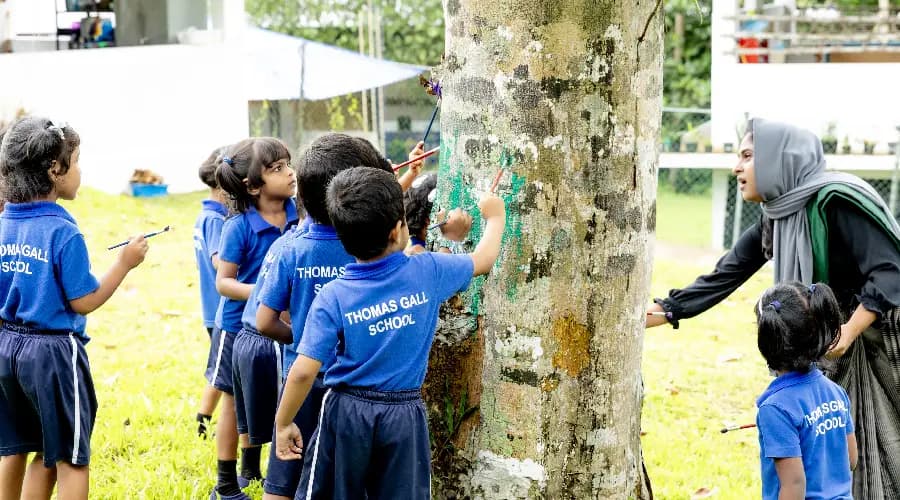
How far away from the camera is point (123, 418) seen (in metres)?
5.54

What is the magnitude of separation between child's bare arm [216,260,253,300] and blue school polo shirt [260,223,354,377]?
692mm

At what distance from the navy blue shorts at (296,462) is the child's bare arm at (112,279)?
771 millimetres

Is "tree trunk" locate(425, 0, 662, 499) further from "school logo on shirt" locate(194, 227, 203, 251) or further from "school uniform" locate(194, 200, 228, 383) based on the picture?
"school logo on shirt" locate(194, 227, 203, 251)

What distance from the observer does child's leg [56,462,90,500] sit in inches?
147

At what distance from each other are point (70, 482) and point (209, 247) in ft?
5.44

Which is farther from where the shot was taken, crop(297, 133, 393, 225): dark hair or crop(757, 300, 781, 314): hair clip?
crop(297, 133, 393, 225): dark hair

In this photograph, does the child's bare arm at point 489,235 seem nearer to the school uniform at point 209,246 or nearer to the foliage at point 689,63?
the school uniform at point 209,246

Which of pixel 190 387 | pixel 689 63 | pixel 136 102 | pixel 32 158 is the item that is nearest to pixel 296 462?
pixel 32 158

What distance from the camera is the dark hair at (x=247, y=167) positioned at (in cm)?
425

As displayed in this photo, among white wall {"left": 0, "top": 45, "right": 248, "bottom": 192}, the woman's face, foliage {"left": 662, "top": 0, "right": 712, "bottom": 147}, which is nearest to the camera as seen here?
the woman's face

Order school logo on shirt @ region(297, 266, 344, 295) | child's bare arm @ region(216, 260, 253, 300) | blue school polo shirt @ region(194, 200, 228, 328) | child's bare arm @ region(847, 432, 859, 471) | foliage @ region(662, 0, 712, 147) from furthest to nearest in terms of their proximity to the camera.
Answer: foliage @ region(662, 0, 712, 147) < blue school polo shirt @ region(194, 200, 228, 328) < child's bare arm @ region(216, 260, 253, 300) < school logo on shirt @ region(297, 266, 344, 295) < child's bare arm @ region(847, 432, 859, 471)

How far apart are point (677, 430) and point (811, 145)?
7.70ft

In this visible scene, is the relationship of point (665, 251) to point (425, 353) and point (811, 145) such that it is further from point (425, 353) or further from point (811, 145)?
point (425, 353)

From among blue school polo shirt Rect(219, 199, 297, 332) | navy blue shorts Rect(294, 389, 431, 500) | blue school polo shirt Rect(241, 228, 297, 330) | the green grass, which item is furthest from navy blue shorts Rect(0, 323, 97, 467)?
the green grass
